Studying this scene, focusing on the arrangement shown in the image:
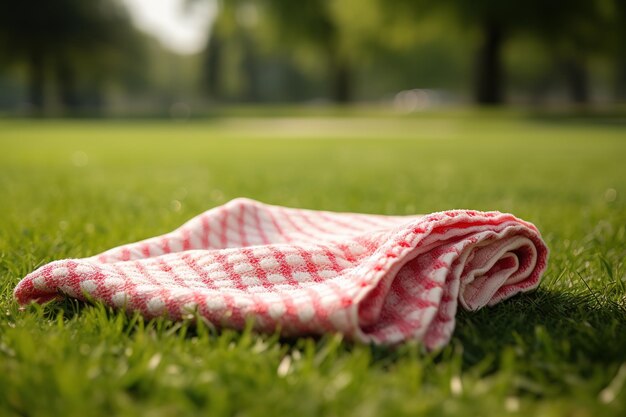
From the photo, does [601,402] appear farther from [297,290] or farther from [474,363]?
[297,290]

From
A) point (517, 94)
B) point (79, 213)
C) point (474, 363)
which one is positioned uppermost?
point (474, 363)

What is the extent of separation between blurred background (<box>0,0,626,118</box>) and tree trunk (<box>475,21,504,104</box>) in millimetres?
59

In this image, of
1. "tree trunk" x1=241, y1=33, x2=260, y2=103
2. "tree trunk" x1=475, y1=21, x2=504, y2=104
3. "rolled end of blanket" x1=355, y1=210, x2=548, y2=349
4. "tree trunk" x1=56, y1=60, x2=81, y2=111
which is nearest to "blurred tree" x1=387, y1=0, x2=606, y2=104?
"tree trunk" x1=475, y1=21, x2=504, y2=104

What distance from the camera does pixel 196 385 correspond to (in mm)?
1231

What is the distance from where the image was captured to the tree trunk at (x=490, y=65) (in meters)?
27.7

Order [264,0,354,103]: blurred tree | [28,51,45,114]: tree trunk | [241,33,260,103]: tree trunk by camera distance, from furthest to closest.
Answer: [241,33,260,103]: tree trunk, [28,51,45,114]: tree trunk, [264,0,354,103]: blurred tree

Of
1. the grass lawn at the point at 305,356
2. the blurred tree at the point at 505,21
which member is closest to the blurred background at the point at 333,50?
the blurred tree at the point at 505,21

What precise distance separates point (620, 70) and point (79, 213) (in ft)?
198

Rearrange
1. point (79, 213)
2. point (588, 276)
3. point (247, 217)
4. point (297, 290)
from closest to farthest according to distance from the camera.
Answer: point (297, 290), point (588, 276), point (247, 217), point (79, 213)

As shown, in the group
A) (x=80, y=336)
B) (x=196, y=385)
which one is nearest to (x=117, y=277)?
(x=80, y=336)

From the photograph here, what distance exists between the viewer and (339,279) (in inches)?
68.8

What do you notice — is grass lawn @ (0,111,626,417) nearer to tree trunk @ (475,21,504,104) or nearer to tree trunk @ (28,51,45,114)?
tree trunk @ (475,21,504,104)

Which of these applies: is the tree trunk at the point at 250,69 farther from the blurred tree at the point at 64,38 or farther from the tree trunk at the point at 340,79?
the tree trunk at the point at 340,79

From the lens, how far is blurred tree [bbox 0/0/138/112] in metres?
40.2
